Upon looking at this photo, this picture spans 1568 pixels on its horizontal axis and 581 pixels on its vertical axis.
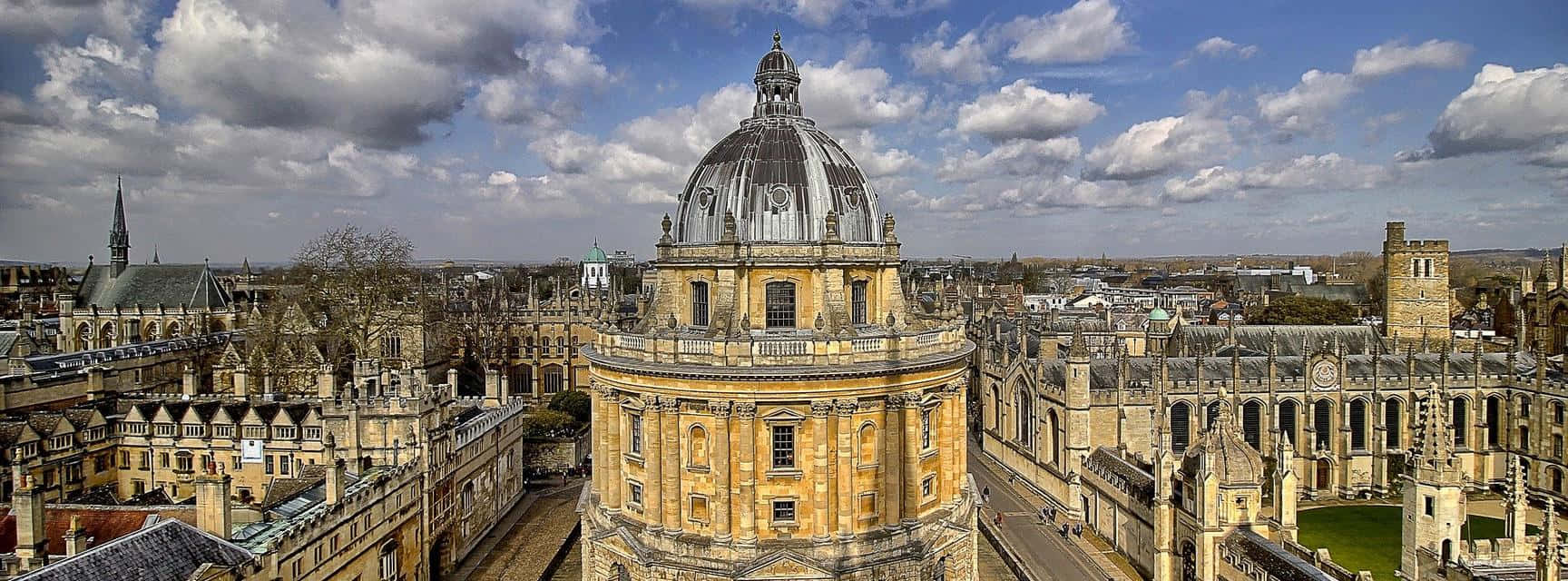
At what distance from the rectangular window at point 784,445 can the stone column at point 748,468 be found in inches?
23.7

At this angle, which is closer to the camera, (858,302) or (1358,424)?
(858,302)

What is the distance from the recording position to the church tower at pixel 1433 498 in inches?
890

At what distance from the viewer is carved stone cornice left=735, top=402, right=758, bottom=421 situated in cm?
2669

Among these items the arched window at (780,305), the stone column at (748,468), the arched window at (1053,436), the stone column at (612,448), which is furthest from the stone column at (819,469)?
the arched window at (1053,436)

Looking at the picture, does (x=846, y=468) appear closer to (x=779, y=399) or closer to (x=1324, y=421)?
(x=779, y=399)

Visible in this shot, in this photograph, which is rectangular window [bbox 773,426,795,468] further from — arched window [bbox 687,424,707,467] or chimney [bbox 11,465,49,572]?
chimney [bbox 11,465,49,572]

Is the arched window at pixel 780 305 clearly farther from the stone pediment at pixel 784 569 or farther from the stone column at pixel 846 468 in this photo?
the stone pediment at pixel 784 569

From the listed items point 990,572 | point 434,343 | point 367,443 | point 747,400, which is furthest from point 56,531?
point 434,343

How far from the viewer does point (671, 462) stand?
27.5 m

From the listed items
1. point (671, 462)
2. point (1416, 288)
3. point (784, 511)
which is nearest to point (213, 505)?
point (671, 462)

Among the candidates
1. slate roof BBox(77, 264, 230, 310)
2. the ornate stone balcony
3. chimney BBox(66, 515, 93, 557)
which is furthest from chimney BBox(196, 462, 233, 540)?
slate roof BBox(77, 264, 230, 310)

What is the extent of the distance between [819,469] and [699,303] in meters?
6.37

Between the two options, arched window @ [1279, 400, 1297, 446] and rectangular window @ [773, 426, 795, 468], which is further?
arched window @ [1279, 400, 1297, 446]

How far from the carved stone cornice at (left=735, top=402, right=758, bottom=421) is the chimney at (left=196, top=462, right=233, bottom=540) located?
505 inches
